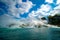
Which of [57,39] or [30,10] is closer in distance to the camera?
[57,39]

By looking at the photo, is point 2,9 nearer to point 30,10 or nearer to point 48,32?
point 30,10

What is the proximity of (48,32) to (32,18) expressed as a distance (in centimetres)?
41

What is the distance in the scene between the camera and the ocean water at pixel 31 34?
306 cm

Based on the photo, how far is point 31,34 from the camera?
3096mm

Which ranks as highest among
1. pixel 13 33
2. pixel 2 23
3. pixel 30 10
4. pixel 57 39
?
pixel 30 10

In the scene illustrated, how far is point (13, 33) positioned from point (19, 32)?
0.12m

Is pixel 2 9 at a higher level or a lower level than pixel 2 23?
higher

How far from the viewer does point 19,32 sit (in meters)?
3.14

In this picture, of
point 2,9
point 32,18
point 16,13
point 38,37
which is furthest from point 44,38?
point 2,9

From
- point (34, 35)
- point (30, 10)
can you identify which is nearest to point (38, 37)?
point (34, 35)

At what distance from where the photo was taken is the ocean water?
306 cm

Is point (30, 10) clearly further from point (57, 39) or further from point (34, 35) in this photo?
point (57, 39)

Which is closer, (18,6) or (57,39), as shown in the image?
(57,39)

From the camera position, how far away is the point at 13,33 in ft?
10.3
